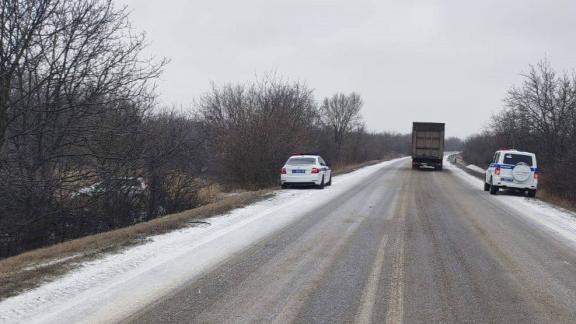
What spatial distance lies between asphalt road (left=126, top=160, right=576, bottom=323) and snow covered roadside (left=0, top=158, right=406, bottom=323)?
0.29 metres

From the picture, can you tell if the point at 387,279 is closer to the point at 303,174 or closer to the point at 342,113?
the point at 303,174

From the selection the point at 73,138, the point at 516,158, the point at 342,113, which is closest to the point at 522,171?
the point at 516,158

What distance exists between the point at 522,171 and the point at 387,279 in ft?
57.2

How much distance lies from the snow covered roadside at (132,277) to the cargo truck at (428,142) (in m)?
35.4

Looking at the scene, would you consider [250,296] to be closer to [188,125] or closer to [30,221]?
[30,221]

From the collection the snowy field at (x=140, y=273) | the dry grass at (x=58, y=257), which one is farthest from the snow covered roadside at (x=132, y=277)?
the dry grass at (x=58, y=257)

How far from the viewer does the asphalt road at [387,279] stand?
5492mm

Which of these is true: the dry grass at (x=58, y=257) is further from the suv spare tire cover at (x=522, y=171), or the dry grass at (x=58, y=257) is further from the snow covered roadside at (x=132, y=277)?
the suv spare tire cover at (x=522, y=171)

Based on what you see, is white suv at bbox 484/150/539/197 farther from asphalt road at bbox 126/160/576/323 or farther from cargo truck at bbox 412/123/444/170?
cargo truck at bbox 412/123/444/170

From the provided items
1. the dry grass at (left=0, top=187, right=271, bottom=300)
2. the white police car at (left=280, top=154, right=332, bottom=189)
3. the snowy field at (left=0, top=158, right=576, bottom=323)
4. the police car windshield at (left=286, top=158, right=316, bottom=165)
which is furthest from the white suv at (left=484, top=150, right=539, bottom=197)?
the dry grass at (left=0, top=187, right=271, bottom=300)

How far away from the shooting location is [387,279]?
6996 millimetres

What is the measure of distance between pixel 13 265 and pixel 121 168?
8.53 metres

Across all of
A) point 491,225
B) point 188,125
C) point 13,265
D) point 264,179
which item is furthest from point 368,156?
point 13,265

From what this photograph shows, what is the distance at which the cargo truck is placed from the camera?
4538 centimetres
